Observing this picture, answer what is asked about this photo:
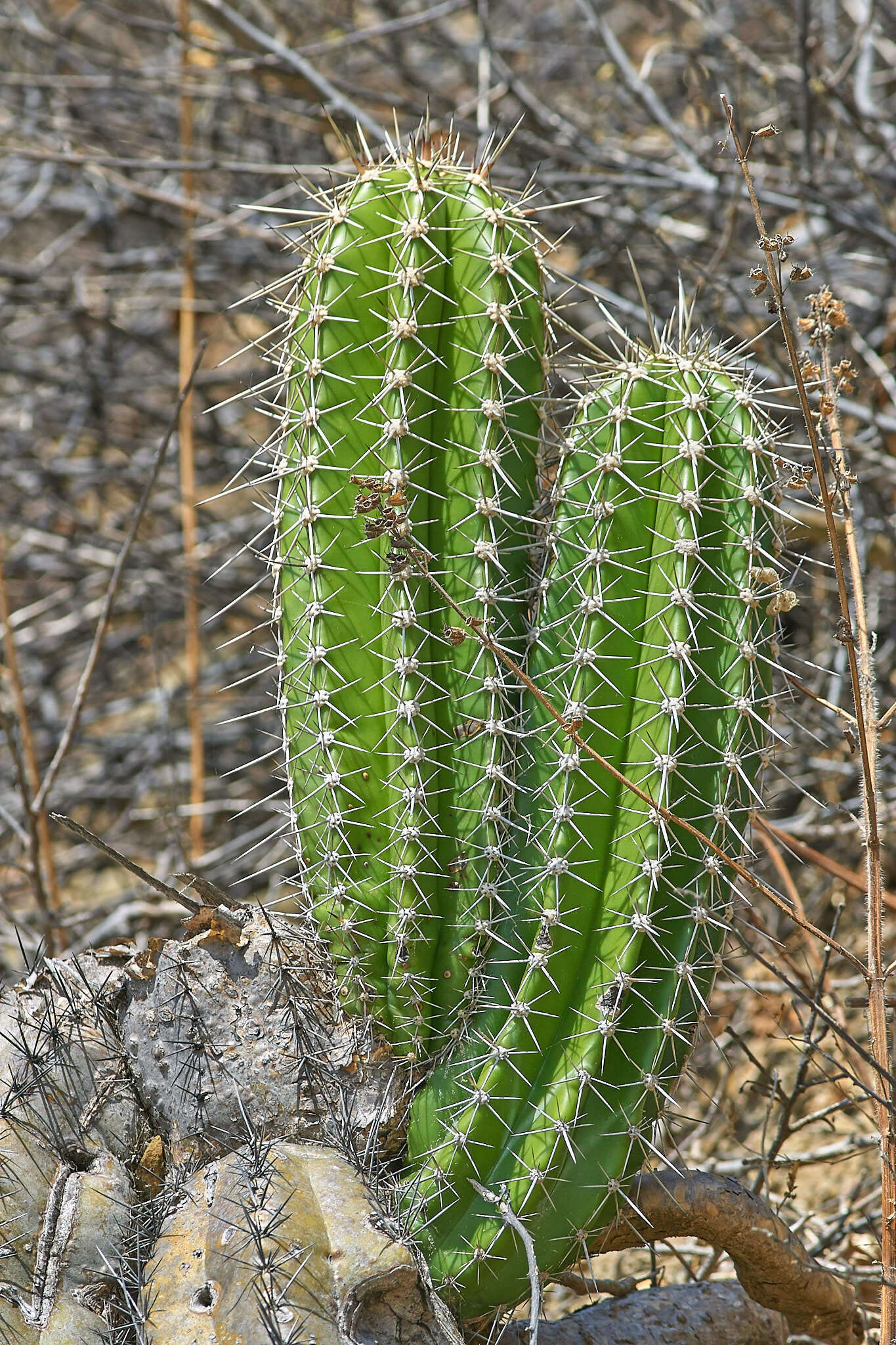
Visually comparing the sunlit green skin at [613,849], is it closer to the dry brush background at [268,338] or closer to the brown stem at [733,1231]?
the brown stem at [733,1231]

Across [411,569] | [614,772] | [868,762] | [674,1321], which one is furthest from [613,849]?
[674,1321]

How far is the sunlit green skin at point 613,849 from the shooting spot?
52.0 inches

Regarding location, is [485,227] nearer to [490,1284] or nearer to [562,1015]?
[562,1015]

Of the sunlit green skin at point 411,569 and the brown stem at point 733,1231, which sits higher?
the sunlit green skin at point 411,569

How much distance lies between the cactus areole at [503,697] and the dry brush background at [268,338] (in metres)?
0.43

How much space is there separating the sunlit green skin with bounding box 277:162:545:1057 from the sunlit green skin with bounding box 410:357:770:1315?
0.08 m

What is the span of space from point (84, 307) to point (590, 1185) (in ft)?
10.8

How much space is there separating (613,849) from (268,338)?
9.35ft

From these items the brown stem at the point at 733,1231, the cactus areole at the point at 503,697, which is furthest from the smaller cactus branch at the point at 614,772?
the brown stem at the point at 733,1231

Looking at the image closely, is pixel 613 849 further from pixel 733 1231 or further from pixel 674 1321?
pixel 674 1321

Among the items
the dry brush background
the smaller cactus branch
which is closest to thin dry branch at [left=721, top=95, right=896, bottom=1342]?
the smaller cactus branch

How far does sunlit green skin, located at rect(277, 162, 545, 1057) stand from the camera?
54.7 inches

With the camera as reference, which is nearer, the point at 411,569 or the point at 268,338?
the point at 411,569

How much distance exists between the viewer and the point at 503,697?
142 centimetres
